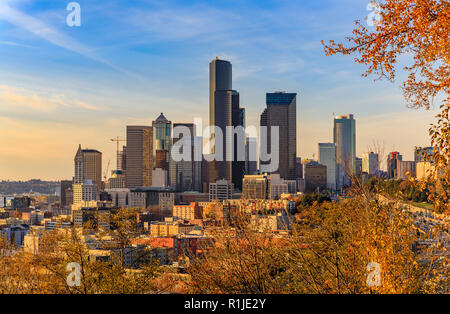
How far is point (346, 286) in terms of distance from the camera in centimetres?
480

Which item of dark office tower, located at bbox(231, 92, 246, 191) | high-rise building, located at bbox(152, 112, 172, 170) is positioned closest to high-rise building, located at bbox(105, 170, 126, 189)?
high-rise building, located at bbox(152, 112, 172, 170)

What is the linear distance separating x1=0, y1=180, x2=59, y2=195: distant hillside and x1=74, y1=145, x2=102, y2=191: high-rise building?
8.56 meters

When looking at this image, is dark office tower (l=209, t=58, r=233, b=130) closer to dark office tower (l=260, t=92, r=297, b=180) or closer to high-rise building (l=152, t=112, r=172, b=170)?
dark office tower (l=260, t=92, r=297, b=180)

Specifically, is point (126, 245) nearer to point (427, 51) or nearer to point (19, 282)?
point (19, 282)

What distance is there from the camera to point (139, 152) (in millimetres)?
131750

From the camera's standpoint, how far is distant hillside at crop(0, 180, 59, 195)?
10681 centimetres

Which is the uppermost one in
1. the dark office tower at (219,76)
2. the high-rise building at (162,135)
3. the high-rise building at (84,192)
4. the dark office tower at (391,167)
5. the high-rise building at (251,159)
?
the dark office tower at (219,76)

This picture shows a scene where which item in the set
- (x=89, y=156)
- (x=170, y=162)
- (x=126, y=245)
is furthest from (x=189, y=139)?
(x=126, y=245)

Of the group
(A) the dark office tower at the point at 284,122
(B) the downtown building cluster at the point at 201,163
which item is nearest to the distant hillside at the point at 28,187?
(B) the downtown building cluster at the point at 201,163

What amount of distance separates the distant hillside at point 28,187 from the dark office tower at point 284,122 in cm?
5501

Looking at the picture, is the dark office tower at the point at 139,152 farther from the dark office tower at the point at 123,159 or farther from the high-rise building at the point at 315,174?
the high-rise building at the point at 315,174

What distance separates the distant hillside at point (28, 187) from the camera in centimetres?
10681

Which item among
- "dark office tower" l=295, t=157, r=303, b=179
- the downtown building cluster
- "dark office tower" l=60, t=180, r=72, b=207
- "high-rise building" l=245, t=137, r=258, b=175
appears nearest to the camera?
the downtown building cluster
